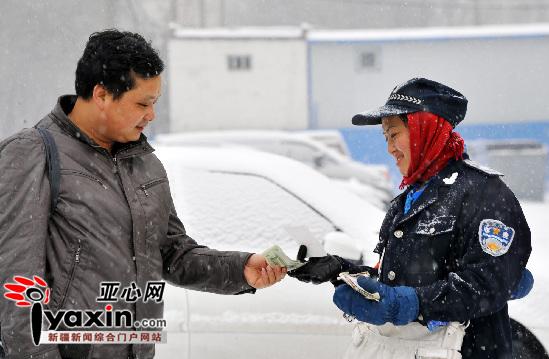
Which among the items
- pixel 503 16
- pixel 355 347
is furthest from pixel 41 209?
pixel 503 16

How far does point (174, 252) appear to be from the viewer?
9.20 ft

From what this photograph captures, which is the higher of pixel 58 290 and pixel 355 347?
pixel 58 290

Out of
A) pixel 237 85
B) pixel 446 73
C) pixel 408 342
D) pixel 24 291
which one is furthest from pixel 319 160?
pixel 446 73

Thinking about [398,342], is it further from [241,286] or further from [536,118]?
[536,118]

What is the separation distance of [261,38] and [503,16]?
30283 millimetres

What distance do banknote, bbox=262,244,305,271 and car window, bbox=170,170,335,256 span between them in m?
1.42

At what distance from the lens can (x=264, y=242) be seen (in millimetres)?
4180

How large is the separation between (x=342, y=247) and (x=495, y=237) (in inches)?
59.4

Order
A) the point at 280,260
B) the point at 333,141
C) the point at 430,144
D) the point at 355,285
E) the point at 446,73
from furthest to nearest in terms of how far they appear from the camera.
Result: the point at 446,73
the point at 333,141
the point at 280,260
the point at 430,144
the point at 355,285

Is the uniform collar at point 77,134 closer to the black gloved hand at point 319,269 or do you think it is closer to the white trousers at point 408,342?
the black gloved hand at point 319,269

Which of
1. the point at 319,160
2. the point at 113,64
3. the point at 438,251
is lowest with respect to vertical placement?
the point at 319,160

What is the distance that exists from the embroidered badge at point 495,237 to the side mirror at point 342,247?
58.4 inches

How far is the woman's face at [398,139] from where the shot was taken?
8.50ft

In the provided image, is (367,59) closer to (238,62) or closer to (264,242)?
(238,62)
